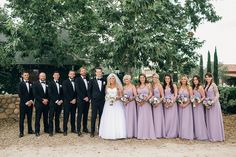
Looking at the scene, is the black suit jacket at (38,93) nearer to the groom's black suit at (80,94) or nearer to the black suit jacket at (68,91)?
the black suit jacket at (68,91)

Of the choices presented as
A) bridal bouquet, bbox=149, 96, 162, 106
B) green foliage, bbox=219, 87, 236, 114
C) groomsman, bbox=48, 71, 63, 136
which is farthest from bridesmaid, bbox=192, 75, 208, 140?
green foliage, bbox=219, 87, 236, 114

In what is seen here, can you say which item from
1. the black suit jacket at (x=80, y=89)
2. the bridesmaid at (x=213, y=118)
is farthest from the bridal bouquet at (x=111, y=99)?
the bridesmaid at (x=213, y=118)

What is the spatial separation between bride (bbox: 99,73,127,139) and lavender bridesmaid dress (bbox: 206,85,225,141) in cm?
259

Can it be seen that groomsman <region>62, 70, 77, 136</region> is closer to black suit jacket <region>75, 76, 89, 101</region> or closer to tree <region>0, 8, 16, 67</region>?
black suit jacket <region>75, 76, 89, 101</region>

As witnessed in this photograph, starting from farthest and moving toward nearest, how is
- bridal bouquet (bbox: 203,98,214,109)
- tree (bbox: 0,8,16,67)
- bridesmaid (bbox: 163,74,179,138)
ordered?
tree (bbox: 0,8,16,67)
bridesmaid (bbox: 163,74,179,138)
bridal bouquet (bbox: 203,98,214,109)

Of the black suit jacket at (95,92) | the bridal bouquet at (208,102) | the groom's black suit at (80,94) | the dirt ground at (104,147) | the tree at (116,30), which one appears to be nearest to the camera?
the dirt ground at (104,147)

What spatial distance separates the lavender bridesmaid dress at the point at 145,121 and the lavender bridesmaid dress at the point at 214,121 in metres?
1.72

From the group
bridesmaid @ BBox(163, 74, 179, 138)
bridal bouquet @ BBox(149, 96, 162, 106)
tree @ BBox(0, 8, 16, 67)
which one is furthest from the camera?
tree @ BBox(0, 8, 16, 67)

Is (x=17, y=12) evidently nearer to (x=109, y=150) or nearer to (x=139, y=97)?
(x=139, y=97)

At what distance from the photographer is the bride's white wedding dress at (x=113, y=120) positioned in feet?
38.0

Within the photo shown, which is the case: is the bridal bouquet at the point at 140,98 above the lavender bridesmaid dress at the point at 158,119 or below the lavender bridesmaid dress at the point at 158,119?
above

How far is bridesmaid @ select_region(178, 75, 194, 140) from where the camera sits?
1160cm

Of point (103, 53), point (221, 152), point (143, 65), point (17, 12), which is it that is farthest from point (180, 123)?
point (17, 12)

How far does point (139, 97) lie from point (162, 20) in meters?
3.75
